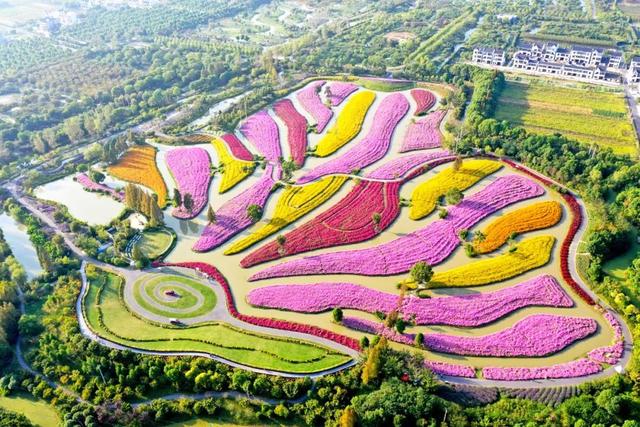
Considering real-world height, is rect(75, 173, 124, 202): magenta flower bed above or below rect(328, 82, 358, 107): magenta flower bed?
below

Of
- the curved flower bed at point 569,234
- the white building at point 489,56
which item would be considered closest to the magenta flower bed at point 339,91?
the white building at point 489,56

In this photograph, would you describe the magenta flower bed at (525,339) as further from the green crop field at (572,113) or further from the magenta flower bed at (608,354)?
the green crop field at (572,113)

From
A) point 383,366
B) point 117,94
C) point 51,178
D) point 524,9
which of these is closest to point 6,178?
point 51,178

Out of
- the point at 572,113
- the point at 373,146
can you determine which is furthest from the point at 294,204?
the point at 572,113

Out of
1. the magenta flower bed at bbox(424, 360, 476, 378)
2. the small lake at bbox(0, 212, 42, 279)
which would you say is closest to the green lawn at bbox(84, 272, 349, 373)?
the magenta flower bed at bbox(424, 360, 476, 378)

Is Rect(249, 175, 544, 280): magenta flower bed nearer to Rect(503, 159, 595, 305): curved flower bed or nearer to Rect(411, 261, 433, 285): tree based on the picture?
Rect(411, 261, 433, 285): tree

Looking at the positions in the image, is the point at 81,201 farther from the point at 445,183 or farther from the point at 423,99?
the point at 423,99
